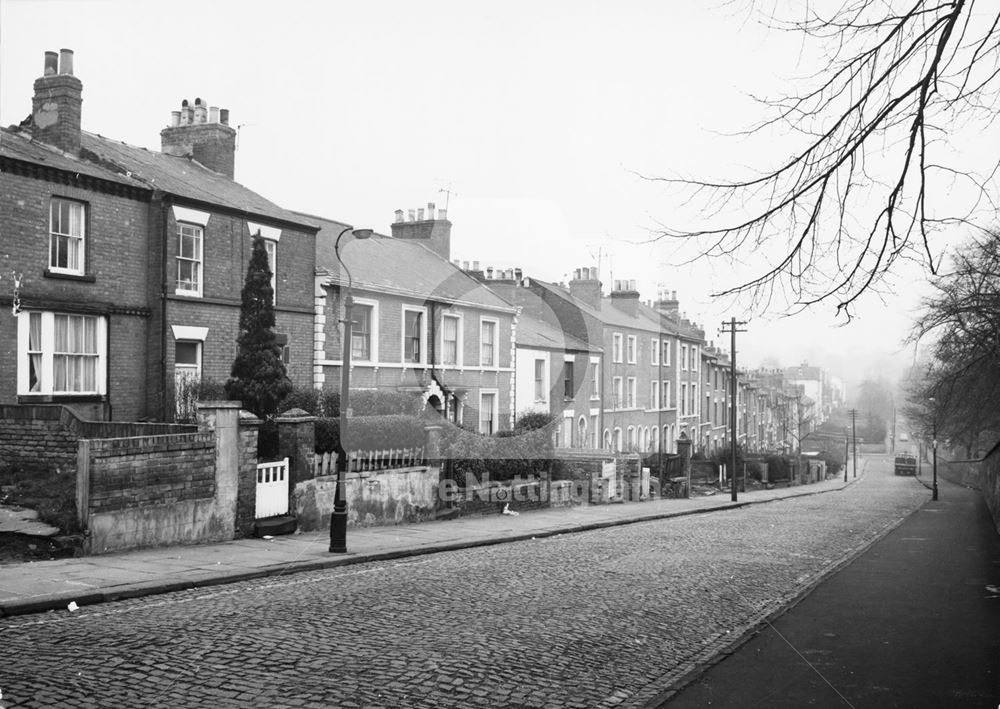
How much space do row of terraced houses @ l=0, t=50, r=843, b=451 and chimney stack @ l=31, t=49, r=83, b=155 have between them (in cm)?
4

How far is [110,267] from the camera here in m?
20.7

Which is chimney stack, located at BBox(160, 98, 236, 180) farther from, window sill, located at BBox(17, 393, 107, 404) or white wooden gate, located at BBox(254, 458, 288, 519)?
white wooden gate, located at BBox(254, 458, 288, 519)

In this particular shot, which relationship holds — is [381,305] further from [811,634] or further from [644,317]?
[644,317]

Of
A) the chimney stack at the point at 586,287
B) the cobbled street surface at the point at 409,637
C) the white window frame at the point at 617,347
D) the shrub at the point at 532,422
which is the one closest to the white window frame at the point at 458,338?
the shrub at the point at 532,422

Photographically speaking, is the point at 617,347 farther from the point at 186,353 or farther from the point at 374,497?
the point at 374,497

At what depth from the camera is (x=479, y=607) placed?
10.1m

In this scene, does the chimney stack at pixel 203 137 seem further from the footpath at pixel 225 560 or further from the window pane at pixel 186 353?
the footpath at pixel 225 560

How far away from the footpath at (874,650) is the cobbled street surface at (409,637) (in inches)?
15.5

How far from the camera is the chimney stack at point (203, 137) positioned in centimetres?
2736

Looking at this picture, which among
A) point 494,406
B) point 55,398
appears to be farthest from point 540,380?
point 55,398

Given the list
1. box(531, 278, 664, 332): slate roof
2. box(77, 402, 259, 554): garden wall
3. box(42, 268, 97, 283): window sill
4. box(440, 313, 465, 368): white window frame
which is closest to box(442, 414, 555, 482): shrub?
box(440, 313, 465, 368): white window frame

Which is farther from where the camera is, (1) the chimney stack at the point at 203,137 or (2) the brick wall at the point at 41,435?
(1) the chimney stack at the point at 203,137

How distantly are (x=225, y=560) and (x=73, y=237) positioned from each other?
35.0 ft

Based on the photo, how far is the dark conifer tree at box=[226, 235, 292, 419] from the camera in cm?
1998
